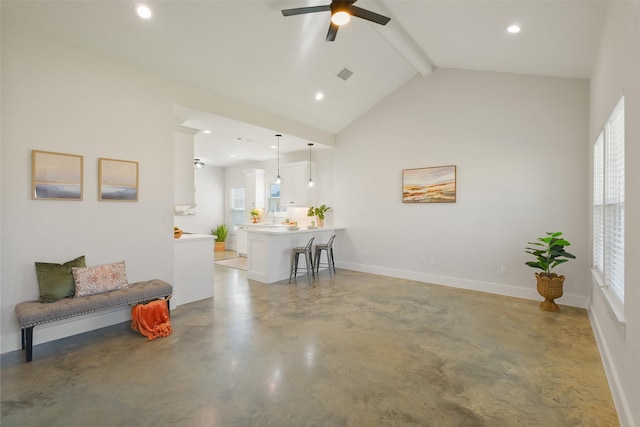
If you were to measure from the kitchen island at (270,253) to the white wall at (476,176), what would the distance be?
1.60 meters

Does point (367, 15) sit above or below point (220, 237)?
above

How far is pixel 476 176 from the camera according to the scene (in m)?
5.11

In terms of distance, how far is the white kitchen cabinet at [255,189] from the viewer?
29.3 ft

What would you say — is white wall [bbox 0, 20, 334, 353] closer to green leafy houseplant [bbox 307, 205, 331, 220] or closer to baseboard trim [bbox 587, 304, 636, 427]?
green leafy houseplant [bbox 307, 205, 331, 220]

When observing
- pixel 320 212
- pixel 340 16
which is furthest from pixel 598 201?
pixel 320 212

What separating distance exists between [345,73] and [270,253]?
342cm

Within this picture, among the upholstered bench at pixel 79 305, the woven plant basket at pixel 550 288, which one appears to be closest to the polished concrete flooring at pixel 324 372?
the woven plant basket at pixel 550 288

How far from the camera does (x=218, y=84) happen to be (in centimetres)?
440

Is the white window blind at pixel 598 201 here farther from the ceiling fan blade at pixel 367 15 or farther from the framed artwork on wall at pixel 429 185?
the ceiling fan blade at pixel 367 15

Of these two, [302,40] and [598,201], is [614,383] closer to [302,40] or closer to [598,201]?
[598,201]

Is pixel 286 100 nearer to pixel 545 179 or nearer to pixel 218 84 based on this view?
pixel 218 84

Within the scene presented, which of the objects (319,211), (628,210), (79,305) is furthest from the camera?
(319,211)

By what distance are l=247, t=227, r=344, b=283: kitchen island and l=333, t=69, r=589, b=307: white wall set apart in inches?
63.2

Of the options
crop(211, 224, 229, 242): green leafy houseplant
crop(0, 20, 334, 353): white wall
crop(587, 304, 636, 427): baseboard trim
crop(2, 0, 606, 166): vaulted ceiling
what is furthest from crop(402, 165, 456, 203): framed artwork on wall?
crop(211, 224, 229, 242): green leafy houseplant
